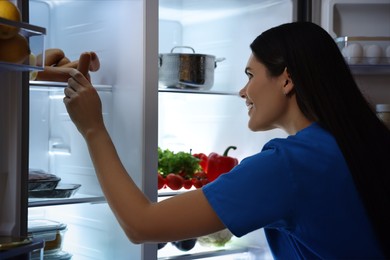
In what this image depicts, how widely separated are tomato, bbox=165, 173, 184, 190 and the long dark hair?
91 centimetres

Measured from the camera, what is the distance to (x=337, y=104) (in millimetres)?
1291

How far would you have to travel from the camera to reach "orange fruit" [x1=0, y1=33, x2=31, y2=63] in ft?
3.75

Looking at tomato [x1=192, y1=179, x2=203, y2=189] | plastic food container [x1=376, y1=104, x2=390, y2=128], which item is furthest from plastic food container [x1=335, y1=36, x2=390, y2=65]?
tomato [x1=192, y1=179, x2=203, y2=189]

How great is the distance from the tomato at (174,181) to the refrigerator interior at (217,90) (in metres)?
0.26

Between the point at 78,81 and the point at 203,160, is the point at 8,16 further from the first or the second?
the point at 203,160

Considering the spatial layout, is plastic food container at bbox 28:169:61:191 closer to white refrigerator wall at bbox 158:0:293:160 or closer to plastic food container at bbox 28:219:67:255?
plastic food container at bbox 28:219:67:255

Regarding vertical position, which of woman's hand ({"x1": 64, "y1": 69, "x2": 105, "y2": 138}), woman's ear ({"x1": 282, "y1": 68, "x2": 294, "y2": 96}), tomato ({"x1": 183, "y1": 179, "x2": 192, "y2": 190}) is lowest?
tomato ({"x1": 183, "y1": 179, "x2": 192, "y2": 190})

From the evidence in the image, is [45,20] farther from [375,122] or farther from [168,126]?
[375,122]

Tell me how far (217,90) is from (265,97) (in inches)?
46.4

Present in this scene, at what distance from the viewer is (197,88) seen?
221 centimetres

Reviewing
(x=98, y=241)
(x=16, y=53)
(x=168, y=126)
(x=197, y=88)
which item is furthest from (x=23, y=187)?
(x=168, y=126)

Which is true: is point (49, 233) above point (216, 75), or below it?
below

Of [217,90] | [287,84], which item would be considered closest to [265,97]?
[287,84]

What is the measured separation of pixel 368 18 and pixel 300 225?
1.31 m
